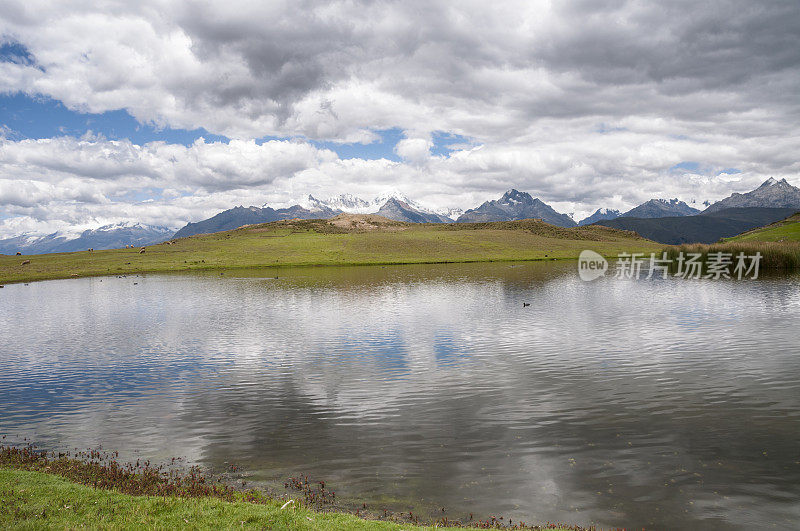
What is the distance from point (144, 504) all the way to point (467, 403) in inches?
694

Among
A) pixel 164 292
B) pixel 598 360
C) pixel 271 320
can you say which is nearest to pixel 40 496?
pixel 598 360

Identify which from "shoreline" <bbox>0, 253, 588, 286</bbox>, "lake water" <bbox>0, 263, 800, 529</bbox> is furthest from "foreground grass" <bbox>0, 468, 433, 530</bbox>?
"shoreline" <bbox>0, 253, 588, 286</bbox>

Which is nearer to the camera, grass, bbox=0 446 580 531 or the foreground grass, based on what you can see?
the foreground grass

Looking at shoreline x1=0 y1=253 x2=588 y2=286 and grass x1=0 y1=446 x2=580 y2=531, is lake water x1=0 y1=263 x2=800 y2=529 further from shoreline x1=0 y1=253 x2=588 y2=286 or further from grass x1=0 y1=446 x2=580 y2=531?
shoreline x1=0 y1=253 x2=588 y2=286

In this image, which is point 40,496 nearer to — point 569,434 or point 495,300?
point 569,434

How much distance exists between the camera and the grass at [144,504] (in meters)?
14.5

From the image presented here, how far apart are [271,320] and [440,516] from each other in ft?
152

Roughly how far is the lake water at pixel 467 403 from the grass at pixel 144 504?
6.45ft

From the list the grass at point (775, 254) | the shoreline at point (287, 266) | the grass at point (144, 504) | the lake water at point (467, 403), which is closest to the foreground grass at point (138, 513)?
the grass at point (144, 504)

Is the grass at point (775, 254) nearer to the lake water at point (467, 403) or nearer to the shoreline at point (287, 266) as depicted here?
the lake water at point (467, 403)

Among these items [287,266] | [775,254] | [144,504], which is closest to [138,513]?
[144,504]

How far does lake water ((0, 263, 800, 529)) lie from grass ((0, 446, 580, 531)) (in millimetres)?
1967

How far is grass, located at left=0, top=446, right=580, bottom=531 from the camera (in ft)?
47.6

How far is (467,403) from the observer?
27609 mm
